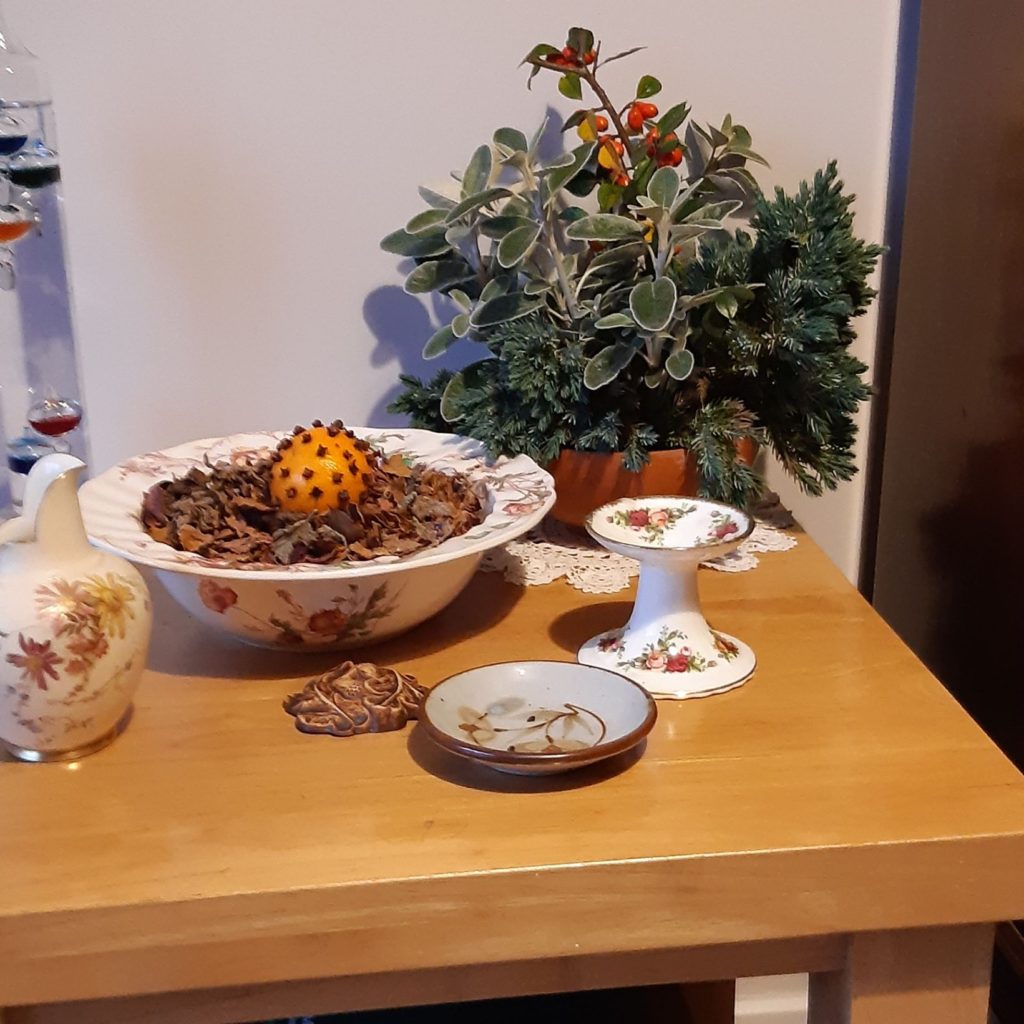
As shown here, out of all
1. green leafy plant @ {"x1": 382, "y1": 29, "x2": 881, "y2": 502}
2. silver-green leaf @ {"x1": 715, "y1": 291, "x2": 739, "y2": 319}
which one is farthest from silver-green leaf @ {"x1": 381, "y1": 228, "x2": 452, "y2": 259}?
silver-green leaf @ {"x1": 715, "y1": 291, "x2": 739, "y2": 319}

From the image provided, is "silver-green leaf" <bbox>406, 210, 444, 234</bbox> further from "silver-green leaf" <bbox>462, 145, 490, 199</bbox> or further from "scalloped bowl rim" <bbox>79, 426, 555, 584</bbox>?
"scalloped bowl rim" <bbox>79, 426, 555, 584</bbox>

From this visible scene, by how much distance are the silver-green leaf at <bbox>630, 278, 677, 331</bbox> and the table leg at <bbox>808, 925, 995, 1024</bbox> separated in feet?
1.29

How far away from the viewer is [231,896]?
1.44 ft

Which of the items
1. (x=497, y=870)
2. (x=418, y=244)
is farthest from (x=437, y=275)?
(x=497, y=870)

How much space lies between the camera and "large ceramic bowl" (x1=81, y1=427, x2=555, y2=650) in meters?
0.58

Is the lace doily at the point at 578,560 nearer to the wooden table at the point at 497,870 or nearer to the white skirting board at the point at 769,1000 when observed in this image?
the wooden table at the point at 497,870

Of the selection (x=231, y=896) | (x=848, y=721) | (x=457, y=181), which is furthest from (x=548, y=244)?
(x=231, y=896)

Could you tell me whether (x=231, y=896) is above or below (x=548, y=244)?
below

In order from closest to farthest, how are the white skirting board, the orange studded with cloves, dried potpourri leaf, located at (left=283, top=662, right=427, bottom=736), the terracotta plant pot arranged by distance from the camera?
dried potpourri leaf, located at (left=283, top=662, right=427, bottom=736) → the orange studded with cloves → the terracotta plant pot → the white skirting board

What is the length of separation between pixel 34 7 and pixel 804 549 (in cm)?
71

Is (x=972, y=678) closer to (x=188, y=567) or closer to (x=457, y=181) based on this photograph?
A: (x=457, y=181)

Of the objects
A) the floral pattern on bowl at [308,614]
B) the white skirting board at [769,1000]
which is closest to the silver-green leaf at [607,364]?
the floral pattern on bowl at [308,614]

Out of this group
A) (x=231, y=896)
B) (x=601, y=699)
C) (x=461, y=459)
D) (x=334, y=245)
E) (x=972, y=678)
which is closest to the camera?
(x=231, y=896)

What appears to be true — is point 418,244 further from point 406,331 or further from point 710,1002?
point 710,1002
